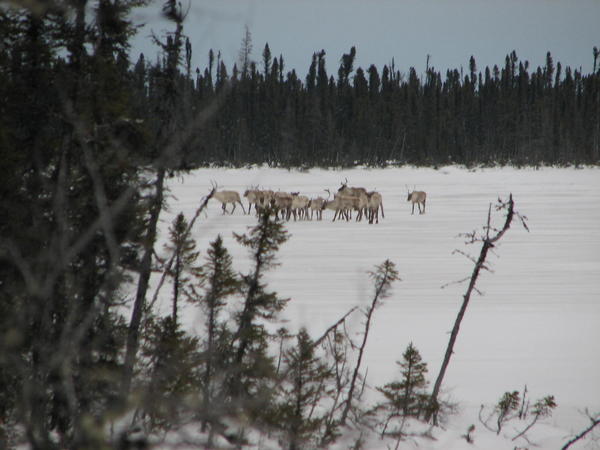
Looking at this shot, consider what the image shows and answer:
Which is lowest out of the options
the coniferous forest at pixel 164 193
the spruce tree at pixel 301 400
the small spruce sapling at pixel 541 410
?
the small spruce sapling at pixel 541 410

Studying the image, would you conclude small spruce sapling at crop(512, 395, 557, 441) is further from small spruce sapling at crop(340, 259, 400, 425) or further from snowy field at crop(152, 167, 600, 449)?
small spruce sapling at crop(340, 259, 400, 425)

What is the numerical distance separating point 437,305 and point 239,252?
25.0 ft

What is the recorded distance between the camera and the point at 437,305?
12289 mm

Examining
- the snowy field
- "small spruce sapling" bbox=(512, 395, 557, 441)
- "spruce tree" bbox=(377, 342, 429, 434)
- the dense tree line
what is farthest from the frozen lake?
the dense tree line

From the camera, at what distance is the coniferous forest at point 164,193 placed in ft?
5.24

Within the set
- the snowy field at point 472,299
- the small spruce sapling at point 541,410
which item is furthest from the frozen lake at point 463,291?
the small spruce sapling at point 541,410

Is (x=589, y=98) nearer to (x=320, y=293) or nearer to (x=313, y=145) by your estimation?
(x=313, y=145)

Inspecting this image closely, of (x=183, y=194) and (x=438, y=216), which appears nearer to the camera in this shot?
(x=438, y=216)

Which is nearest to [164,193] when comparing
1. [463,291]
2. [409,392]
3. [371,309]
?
[371,309]

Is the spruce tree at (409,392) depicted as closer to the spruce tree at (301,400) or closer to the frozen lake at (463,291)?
the frozen lake at (463,291)

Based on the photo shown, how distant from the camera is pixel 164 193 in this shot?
33.3 feet

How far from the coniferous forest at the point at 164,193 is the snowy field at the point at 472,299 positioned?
0.41m

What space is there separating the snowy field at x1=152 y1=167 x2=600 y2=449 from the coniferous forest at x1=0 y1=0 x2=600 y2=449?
41 cm

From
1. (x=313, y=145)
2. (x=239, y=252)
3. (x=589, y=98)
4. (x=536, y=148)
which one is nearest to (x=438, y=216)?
(x=239, y=252)
